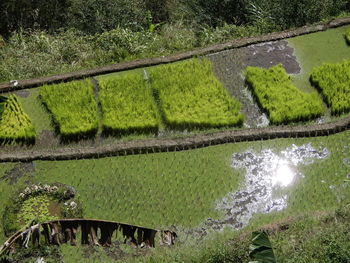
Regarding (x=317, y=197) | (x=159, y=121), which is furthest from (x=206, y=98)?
(x=317, y=197)

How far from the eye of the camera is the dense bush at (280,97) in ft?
25.3

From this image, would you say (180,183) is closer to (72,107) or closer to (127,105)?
(127,105)

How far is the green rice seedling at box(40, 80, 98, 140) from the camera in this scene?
25.0 ft

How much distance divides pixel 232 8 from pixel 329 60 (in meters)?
2.01

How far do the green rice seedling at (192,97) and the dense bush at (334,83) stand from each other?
1.09 m

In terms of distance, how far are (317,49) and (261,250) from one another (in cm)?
396

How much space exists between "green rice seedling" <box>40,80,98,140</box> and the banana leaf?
2.75 meters

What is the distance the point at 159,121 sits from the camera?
7766 mm

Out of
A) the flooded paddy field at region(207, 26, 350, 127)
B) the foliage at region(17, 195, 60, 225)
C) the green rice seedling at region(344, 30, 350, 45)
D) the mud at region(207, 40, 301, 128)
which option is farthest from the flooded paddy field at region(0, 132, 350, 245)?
the green rice seedling at region(344, 30, 350, 45)

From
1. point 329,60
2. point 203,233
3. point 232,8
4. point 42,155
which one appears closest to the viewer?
point 203,233

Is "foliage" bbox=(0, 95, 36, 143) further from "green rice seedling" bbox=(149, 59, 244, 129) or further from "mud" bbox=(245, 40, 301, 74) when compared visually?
"mud" bbox=(245, 40, 301, 74)

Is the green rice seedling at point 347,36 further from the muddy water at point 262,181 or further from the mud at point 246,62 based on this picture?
the muddy water at point 262,181

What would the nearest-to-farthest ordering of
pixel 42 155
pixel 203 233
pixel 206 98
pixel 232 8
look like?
pixel 203 233 → pixel 42 155 → pixel 206 98 → pixel 232 8

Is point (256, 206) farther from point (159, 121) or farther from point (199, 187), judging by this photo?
point (159, 121)
